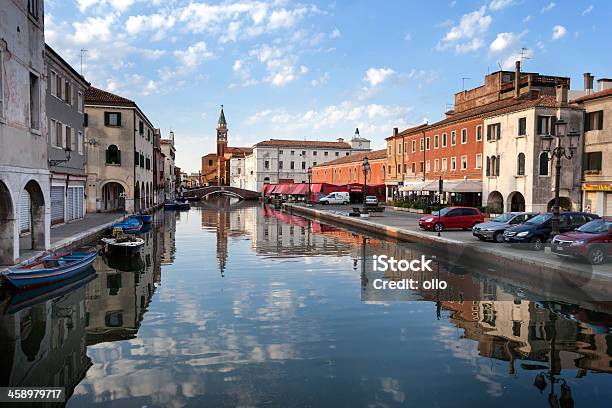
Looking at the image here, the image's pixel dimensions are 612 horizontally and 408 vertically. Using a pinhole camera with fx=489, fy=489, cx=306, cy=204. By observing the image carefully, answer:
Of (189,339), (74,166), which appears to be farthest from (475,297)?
(74,166)

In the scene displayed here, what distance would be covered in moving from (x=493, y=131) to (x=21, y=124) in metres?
36.5

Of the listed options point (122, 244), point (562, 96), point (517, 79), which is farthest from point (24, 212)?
point (517, 79)

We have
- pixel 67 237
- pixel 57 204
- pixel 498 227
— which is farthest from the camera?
pixel 57 204

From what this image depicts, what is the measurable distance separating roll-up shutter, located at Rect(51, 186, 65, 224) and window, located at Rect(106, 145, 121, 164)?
47.2 ft

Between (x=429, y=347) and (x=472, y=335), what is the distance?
4.96 feet

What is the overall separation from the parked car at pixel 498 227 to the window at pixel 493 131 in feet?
57.6

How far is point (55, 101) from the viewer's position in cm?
3095

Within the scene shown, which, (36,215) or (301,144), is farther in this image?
(301,144)

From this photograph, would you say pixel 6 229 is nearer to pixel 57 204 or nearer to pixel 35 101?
pixel 35 101

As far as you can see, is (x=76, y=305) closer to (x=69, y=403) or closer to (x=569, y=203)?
(x=69, y=403)

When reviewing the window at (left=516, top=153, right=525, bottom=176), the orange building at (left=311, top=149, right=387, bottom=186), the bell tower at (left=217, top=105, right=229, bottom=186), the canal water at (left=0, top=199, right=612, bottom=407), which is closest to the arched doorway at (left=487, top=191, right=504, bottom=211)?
the window at (left=516, top=153, right=525, bottom=176)

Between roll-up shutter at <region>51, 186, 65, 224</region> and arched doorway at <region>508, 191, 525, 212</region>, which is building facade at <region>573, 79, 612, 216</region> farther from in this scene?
roll-up shutter at <region>51, 186, 65, 224</region>

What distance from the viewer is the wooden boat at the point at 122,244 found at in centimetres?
2448

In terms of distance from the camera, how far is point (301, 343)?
1112 cm
